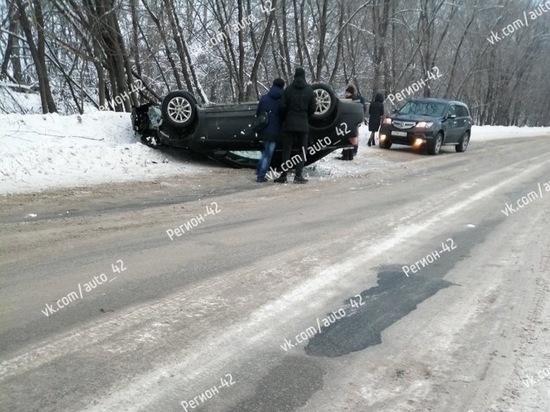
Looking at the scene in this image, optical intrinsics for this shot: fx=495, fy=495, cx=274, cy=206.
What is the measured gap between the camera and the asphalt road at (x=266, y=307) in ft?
8.73

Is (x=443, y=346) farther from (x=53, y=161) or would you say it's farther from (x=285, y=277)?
(x=53, y=161)

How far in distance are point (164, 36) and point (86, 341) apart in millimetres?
14854

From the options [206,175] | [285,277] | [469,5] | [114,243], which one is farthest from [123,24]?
[469,5]

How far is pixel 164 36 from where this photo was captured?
16.2m

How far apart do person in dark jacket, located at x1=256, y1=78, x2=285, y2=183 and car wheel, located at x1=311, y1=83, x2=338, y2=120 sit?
965mm

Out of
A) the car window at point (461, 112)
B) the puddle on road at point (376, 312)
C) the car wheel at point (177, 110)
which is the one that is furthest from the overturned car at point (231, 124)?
the car window at point (461, 112)

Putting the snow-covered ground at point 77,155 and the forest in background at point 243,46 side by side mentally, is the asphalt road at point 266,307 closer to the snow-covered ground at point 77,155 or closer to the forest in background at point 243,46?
the snow-covered ground at point 77,155

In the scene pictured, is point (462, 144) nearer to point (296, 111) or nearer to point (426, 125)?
point (426, 125)

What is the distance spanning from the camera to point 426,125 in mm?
15367

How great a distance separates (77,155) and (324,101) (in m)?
4.71

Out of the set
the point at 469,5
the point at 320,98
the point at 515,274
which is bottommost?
the point at 515,274

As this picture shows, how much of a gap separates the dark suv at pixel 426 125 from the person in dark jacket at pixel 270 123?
7.68 meters

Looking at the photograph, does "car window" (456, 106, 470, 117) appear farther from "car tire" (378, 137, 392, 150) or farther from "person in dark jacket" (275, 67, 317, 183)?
"person in dark jacket" (275, 67, 317, 183)

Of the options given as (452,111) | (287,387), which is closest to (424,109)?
(452,111)
